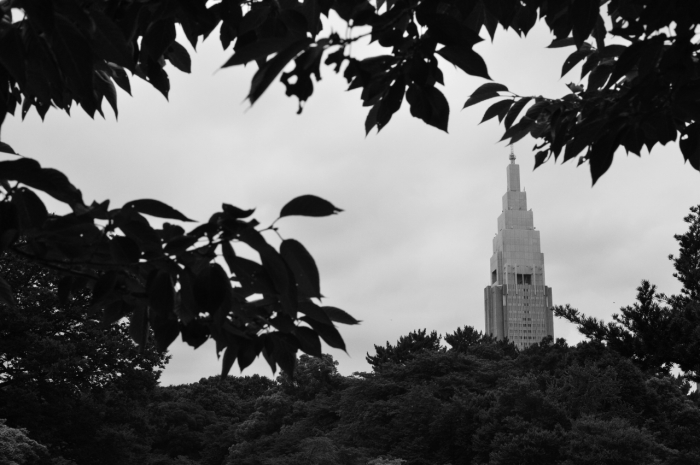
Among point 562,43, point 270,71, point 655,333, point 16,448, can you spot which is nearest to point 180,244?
point 270,71

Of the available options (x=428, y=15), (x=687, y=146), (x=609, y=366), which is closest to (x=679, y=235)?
(x=609, y=366)

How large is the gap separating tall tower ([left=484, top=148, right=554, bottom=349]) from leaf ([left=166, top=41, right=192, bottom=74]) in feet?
271

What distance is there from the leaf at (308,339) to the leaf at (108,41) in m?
0.50

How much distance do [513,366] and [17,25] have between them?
22299 mm

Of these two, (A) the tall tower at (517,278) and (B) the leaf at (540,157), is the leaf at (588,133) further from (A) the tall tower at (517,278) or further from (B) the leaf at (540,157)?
(A) the tall tower at (517,278)

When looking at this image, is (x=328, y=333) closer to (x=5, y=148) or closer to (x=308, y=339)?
(x=308, y=339)

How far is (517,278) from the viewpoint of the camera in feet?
281

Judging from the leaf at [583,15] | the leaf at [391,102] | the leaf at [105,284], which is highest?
the leaf at [583,15]

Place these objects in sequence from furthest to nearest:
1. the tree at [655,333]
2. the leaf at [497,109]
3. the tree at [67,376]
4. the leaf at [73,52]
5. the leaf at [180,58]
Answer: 1. the tree at [67,376]
2. the tree at [655,333]
3. the leaf at [180,58]
4. the leaf at [497,109]
5. the leaf at [73,52]

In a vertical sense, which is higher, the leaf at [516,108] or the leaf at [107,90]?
the leaf at [516,108]

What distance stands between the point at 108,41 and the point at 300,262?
404 mm

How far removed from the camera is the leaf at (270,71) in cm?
92

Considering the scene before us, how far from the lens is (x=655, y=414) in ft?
58.3

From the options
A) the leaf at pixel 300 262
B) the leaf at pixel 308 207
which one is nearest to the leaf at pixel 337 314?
the leaf at pixel 300 262
